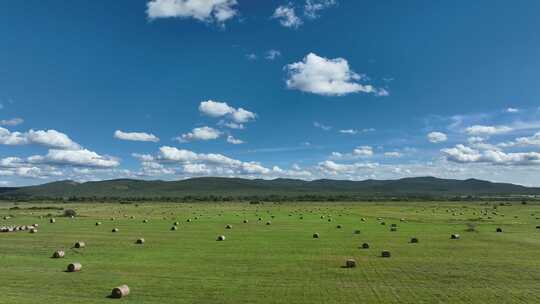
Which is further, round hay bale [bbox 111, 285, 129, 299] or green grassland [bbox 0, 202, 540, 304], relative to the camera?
green grassland [bbox 0, 202, 540, 304]

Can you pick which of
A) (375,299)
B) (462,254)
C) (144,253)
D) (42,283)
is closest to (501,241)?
(462,254)

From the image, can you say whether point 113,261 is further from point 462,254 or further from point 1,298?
point 462,254

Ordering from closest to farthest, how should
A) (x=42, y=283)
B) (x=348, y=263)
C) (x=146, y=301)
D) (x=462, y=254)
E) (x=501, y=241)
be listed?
(x=146, y=301) < (x=42, y=283) < (x=348, y=263) < (x=462, y=254) < (x=501, y=241)

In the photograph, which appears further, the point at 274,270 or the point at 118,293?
the point at 274,270

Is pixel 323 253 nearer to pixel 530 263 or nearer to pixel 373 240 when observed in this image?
pixel 373 240

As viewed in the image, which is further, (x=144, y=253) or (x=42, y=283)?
(x=144, y=253)

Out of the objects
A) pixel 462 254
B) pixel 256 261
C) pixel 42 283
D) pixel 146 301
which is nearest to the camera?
pixel 146 301

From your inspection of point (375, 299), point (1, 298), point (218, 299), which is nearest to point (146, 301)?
point (218, 299)

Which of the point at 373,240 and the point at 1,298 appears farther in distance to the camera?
the point at 373,240

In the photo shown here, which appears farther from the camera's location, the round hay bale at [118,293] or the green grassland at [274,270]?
the green grassland at [274,270]

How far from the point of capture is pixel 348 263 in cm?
2727

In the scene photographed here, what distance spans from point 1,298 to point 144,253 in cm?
1433

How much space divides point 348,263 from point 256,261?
19.1 feet

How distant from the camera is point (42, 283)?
22.4 m
